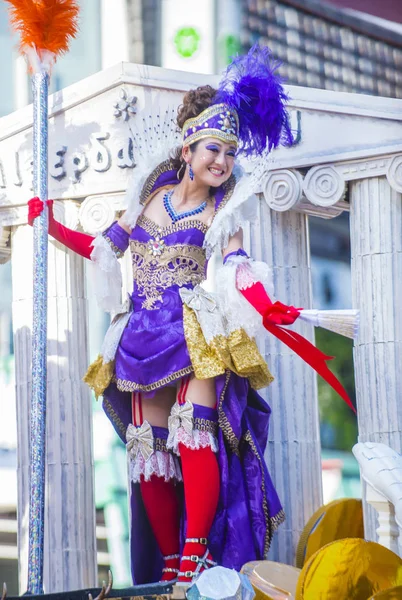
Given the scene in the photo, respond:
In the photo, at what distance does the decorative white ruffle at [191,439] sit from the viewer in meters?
3.50

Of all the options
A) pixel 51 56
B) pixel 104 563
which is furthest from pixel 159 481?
Result: pixel 104 563

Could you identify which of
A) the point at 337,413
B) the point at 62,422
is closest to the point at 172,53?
the point at 337,413

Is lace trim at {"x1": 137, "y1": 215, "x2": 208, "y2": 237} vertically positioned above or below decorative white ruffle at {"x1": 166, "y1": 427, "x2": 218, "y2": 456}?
above

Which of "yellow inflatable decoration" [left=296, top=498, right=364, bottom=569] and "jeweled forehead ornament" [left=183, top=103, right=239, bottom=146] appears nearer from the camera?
"jeweled forehead ornament" [left=183, top=103, right=239, bottom=146]

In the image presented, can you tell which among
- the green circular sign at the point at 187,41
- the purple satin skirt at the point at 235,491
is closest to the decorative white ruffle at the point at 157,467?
the purple satin skirt at the point at 235,491

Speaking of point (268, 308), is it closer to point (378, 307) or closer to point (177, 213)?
point (177, 213)

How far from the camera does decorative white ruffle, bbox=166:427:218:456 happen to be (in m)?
3.50

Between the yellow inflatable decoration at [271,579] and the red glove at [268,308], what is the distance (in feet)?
2.28

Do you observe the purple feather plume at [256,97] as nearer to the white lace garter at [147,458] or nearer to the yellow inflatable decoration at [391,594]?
the white lace garter at [147,458]

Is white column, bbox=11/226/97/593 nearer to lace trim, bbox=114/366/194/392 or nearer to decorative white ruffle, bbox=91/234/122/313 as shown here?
decorative white ruffle, bbox=91/234/122/313

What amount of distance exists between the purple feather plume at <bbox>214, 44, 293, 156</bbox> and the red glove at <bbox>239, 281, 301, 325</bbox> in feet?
1.77

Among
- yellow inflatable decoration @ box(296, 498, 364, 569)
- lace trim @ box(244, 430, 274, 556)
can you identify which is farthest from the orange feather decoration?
yellow inflatable decoration @ box(296, 498, 364, 569)

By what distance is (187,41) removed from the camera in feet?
23.3

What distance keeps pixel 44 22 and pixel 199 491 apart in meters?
1.58
